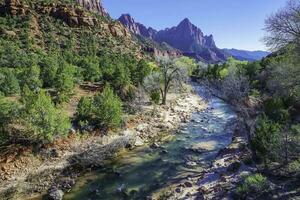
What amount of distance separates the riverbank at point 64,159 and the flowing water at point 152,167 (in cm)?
108

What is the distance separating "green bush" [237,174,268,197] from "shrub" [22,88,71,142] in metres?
17.4

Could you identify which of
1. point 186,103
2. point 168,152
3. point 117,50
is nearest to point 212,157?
point 168,152

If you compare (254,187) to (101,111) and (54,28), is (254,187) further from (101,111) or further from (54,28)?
(54,28)

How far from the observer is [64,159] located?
28.8 meters

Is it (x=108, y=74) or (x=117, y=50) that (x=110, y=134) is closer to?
(x=108, y=74)

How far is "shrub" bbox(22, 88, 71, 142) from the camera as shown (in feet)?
94.3

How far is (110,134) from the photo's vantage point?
3516 centimetres

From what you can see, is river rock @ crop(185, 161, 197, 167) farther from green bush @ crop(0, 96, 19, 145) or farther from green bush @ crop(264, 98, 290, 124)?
green bush @ crop(0, 96, 19, 145)

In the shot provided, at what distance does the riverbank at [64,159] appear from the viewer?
2423cm

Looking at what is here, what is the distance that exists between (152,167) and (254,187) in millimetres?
11206

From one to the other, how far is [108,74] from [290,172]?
4057cm

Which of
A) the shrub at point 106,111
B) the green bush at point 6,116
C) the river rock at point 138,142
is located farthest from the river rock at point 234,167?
the green bush at point 6,116

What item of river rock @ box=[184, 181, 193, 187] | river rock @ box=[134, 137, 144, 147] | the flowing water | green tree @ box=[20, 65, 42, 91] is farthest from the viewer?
green tree @ box=[20, 65, 42, 91]

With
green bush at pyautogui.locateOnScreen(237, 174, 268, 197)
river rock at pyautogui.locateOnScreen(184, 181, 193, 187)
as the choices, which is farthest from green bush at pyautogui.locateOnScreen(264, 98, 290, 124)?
green bush at pyautogui.locateOnScreen(237, 174, 268, 197)
